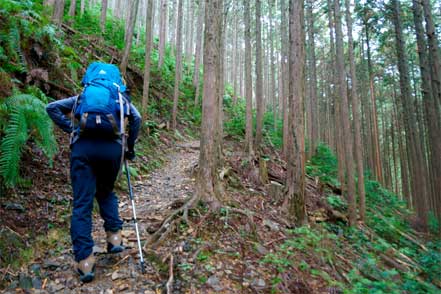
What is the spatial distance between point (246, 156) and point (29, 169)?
23.9 feet

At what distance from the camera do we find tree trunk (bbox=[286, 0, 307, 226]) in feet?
21.2

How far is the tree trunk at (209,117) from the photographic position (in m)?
5.05

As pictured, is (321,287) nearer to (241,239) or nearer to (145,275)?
(241,239)

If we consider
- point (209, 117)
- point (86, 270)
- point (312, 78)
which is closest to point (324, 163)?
point (312, 78)

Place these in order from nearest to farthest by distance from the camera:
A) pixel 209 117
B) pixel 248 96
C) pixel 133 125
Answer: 1. pixel 133 125
2. pixel 209 117
3. pixel 248 96

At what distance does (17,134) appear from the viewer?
3523 mm

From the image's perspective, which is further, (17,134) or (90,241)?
(17,134)

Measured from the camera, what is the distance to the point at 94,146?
9.93 feet

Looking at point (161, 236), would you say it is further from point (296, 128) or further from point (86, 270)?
point (296, 128)

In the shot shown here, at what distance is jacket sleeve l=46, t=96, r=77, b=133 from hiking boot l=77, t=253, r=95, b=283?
1.36 m

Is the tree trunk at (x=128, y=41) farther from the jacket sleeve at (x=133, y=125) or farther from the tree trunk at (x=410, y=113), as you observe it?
the tree trunk at (x=410, y=113)

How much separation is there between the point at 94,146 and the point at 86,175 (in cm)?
30

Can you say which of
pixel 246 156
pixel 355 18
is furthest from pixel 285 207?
pixel 355 18

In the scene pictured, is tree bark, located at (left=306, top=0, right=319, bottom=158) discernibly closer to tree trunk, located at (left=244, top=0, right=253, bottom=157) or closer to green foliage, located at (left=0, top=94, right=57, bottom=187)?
tree trunk, located at (left=244, top=0, right=253, bottom=157)
